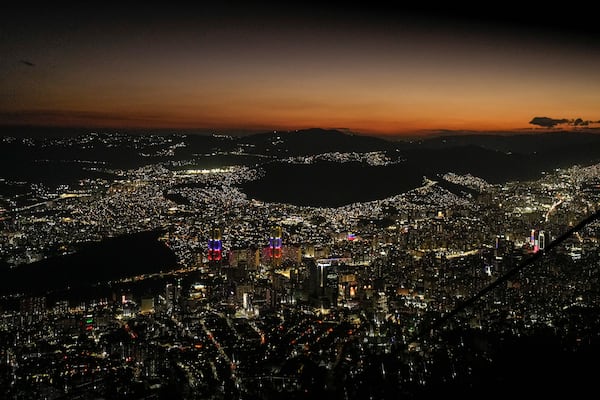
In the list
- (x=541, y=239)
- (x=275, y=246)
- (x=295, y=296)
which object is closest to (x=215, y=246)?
(x=275, y=246)

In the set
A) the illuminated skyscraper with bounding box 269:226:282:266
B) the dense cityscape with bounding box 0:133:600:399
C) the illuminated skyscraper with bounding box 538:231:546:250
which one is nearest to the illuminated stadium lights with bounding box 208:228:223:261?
the dense cityscape with bounding box 0:133:600:399

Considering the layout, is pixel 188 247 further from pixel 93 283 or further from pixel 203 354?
pixel 203 354

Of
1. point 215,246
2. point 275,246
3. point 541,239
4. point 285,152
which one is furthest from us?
point 285,152

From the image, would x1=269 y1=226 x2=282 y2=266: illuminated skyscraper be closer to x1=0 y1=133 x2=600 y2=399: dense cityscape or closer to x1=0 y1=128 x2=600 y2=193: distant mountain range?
x1=0 y1=133 x2=600 y2=399: dense cityscape

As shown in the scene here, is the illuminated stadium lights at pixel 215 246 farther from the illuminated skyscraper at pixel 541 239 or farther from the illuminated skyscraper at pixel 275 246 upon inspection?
the illuminated skyscraper at pixel 541 239

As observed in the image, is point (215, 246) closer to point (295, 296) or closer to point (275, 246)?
point (275, 246)
